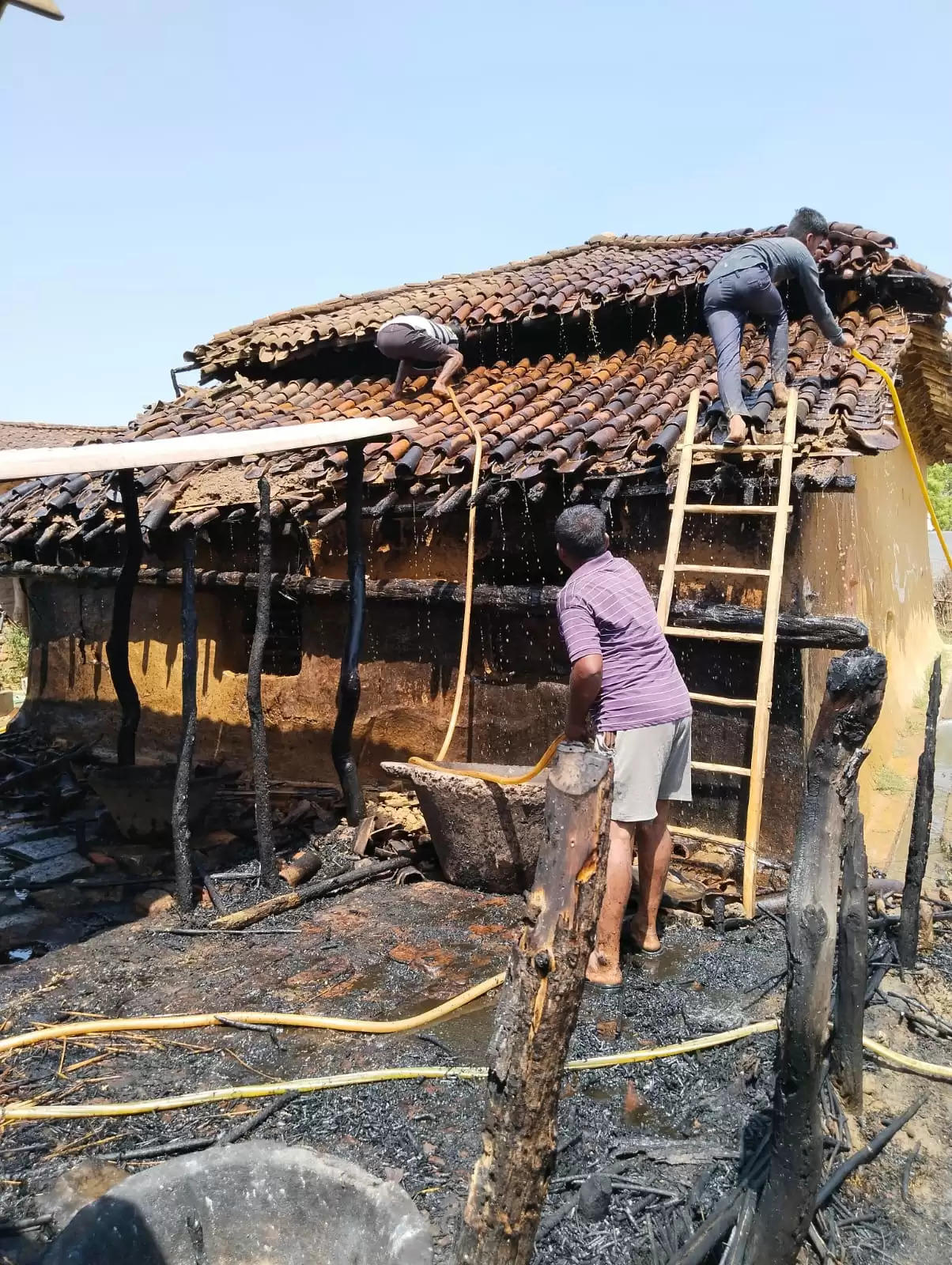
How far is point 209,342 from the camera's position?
1161 centimetres

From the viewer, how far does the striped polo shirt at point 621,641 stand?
172 inches

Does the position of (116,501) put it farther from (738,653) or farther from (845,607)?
(845,607)

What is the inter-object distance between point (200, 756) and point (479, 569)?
3761 millimetres

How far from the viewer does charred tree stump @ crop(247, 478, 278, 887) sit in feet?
19.9

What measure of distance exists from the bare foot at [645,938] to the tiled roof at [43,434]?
16500mm

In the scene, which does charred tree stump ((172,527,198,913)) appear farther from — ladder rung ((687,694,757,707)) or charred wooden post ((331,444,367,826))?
ladder rung ((687,694,757,707))

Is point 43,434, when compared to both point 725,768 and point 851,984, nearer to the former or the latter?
point 725,768

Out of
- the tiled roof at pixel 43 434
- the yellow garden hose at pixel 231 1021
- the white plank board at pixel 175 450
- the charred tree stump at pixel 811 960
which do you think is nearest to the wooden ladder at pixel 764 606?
the white plank board at pixel 175 450

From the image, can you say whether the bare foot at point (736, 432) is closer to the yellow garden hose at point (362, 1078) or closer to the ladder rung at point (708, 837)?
the ladder rung at point (708, 837)

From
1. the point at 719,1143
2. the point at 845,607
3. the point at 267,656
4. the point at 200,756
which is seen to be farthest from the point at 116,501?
the point at 719,1143

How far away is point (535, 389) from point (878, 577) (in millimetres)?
4201

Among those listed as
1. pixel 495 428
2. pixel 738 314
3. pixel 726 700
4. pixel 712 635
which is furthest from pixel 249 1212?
pixel 738 314

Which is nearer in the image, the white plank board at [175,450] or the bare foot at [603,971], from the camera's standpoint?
the white plank board at [175,450]

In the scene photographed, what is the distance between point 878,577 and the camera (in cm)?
898
